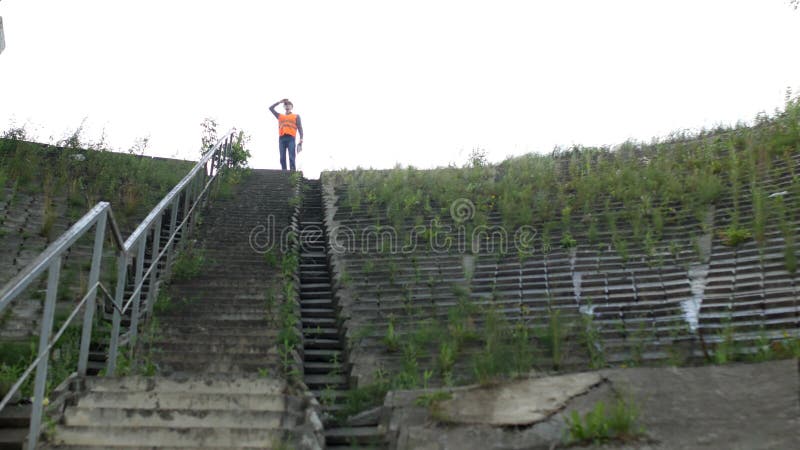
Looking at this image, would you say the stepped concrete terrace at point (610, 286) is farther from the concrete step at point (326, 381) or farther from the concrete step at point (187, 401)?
the concrete step at point (187, 401)

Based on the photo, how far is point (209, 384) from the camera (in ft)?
16.6

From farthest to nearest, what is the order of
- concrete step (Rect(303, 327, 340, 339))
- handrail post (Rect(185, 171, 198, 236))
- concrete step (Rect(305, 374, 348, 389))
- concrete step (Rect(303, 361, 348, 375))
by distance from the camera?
handrail post (Rect(185, 171, 198, 236)) → concrete step (Rect(303, 327, 340, 339)) → concrete step (Rect(303, 361, 348, 375)) → concrete step (Rect(305, 374, 348, 389))

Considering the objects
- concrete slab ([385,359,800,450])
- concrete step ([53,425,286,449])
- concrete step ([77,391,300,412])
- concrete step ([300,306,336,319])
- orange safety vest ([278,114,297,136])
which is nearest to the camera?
concrete slab ([385,359,800,450])

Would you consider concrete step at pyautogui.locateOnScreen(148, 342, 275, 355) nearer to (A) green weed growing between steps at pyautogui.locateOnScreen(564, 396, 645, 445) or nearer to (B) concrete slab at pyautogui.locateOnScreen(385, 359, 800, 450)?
(B) concrete slab at pyautogui.locateOnScreen(385, 359, 800, 450)

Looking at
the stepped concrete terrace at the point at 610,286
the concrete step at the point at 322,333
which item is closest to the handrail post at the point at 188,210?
the stepped concrete terrace at the point at 610,286

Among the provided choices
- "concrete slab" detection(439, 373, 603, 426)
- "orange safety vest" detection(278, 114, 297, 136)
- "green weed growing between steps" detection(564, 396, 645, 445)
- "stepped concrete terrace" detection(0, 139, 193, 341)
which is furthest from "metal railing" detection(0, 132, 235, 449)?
"orange safety vest" detection(278, 114, 297, 136)

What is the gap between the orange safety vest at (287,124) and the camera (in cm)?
1449

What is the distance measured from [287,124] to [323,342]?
26.8 ft

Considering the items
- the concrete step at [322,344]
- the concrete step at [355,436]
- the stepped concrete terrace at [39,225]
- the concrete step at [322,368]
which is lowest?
the concrete step at [355,436]

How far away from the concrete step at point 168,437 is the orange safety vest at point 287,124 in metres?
10.5

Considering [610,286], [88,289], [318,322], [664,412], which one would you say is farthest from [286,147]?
[664,412]

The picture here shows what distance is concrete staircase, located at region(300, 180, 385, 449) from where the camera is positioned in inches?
199

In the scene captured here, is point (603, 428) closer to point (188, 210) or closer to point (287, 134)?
point (188, 210)

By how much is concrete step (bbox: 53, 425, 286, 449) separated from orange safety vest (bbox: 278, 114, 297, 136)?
10.5 meters
